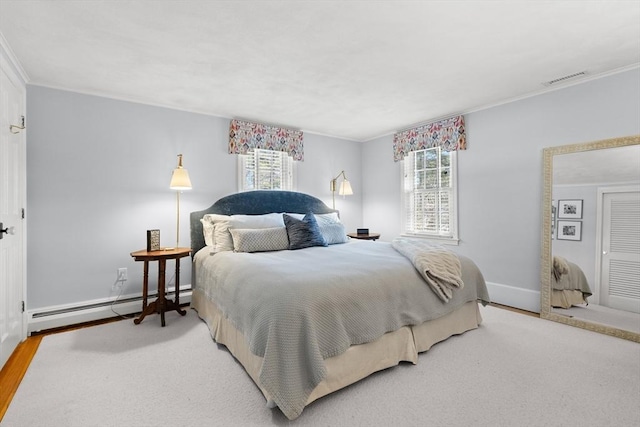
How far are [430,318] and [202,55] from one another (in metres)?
2.76

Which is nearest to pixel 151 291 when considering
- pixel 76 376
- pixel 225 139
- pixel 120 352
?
pixel 120 352

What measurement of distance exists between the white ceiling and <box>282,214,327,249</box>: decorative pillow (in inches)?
54.5

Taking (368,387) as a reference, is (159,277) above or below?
above

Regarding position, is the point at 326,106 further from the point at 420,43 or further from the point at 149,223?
the point at 149,223

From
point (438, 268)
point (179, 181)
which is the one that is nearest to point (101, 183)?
point (179, 181)

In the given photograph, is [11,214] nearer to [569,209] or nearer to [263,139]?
[263,139]

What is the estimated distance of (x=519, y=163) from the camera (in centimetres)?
346

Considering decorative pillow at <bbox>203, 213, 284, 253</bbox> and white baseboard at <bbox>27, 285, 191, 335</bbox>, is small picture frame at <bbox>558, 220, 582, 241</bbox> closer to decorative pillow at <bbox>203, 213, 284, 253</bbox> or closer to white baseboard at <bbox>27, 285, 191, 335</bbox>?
decorative pillow at <bbox>203, 213, 284, 253</bbox>

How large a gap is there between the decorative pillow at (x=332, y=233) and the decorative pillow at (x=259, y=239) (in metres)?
0.52

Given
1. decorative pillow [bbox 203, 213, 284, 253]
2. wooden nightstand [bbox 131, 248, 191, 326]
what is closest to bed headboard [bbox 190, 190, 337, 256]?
decorative pillow [bbox 203, 213, 284, 253]

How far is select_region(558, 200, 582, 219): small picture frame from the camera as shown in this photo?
3004 millimetres

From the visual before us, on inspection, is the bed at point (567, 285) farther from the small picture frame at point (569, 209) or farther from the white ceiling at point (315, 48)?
the white ceiling at point (315, 48)

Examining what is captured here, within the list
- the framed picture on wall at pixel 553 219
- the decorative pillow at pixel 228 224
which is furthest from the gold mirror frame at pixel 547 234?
the decorative pillow at pixel 228 224

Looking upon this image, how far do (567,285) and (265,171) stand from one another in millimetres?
3794
